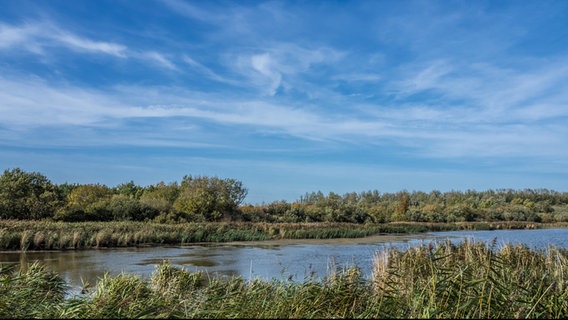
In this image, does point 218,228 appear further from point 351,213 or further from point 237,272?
point 351,213

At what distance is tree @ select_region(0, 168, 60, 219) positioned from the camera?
3425cm

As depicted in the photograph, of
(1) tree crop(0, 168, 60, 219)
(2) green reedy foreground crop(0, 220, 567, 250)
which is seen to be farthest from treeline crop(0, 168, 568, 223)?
(2) green reedy foreground crop(0, 220, 567, 250)

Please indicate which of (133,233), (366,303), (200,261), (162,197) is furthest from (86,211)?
(366,303)

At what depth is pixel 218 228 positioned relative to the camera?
36812 mm

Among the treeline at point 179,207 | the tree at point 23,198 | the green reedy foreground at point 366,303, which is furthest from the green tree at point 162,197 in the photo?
the green reedy foreground at point 366,303

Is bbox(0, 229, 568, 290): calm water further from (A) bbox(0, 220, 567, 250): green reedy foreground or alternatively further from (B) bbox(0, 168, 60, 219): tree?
(B) bbox(0, 168, 60, 219): tree

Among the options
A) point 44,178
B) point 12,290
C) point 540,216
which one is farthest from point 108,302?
point 540,216

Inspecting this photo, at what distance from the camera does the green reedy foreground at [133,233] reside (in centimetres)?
2539

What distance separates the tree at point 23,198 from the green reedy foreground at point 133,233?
3.42 meters

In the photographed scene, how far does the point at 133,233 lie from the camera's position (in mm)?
30219

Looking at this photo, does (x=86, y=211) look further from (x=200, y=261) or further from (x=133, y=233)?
(x=200, y=261)

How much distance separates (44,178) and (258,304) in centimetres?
3692

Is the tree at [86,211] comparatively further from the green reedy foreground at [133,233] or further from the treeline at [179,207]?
the green reedy foreground at [133,233]

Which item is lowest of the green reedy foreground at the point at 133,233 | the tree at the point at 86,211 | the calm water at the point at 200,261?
the calm water at the point at 200,261
